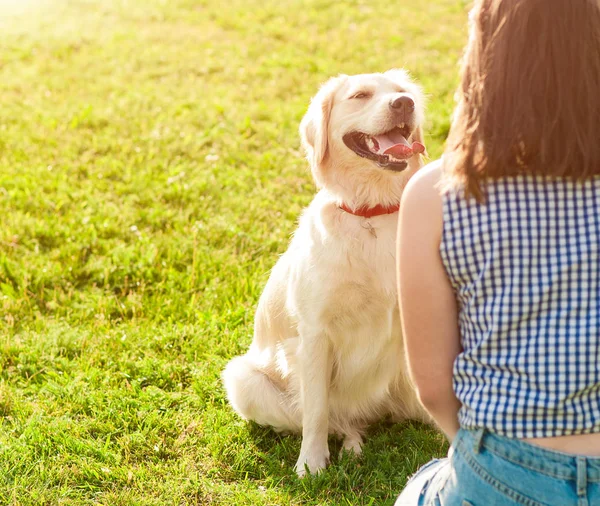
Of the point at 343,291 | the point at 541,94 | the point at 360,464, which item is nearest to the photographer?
the point at 541,94

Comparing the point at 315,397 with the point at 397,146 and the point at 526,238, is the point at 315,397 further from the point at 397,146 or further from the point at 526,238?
the point at 526,238

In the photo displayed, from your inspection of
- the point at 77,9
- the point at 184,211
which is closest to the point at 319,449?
the point at 184,211

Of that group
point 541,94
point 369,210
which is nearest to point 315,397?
point 369,210

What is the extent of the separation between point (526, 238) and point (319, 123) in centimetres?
206

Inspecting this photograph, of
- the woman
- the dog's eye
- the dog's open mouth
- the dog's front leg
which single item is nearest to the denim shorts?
the woman

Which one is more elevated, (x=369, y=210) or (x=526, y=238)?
(x=526, y=238)

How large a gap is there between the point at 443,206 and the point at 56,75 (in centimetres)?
765

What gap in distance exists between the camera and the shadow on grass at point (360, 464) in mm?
3168

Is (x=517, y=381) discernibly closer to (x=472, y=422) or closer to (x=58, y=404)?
(x=472, y=422)

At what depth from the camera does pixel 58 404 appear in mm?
3805

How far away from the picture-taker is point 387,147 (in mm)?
3494

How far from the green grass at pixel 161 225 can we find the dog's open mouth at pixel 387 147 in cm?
124

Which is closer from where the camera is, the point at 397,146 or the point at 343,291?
the point at 343,291

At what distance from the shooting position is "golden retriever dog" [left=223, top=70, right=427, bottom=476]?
3.31m
